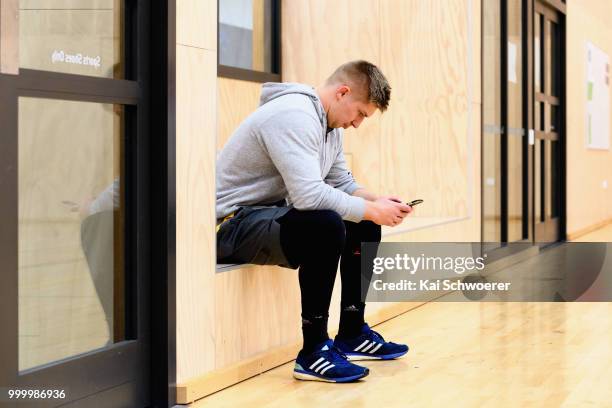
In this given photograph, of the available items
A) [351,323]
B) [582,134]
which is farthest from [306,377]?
[582,134]

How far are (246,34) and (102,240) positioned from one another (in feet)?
7.18

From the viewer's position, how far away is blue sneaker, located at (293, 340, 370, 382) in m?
2.91

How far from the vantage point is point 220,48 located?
4.31m

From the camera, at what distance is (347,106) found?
3.05 meters

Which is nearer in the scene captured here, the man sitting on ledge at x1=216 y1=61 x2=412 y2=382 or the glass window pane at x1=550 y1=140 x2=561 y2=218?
the man sitting on ledge at x1=216 y1=61 x2=412 y2=382

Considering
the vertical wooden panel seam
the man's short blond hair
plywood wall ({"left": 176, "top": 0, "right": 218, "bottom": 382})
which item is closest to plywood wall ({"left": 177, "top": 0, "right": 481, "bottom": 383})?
plywood wall ({"left": 176, "top": 0, "right": 218, "bottom": 382})

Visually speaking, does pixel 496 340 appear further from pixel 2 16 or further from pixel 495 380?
pixel 2 16

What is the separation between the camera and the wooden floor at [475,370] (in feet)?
8.95

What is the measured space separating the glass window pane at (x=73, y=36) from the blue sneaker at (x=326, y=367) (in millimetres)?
A: 973

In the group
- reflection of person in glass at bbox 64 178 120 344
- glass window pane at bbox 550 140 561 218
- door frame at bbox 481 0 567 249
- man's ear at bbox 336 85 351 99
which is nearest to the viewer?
reflection of person in glass at bbox 64 178 120 344

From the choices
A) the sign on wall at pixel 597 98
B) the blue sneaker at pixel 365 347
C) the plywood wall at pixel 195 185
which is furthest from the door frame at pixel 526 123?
the plywood wall at pixel 195 185

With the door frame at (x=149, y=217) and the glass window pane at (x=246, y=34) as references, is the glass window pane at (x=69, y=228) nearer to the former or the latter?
the door frame at (x=149, y=217)

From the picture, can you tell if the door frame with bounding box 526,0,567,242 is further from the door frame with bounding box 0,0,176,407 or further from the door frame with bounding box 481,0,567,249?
the door frame with bounding box 0,0,176,407

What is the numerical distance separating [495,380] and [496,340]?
71 centimetres
